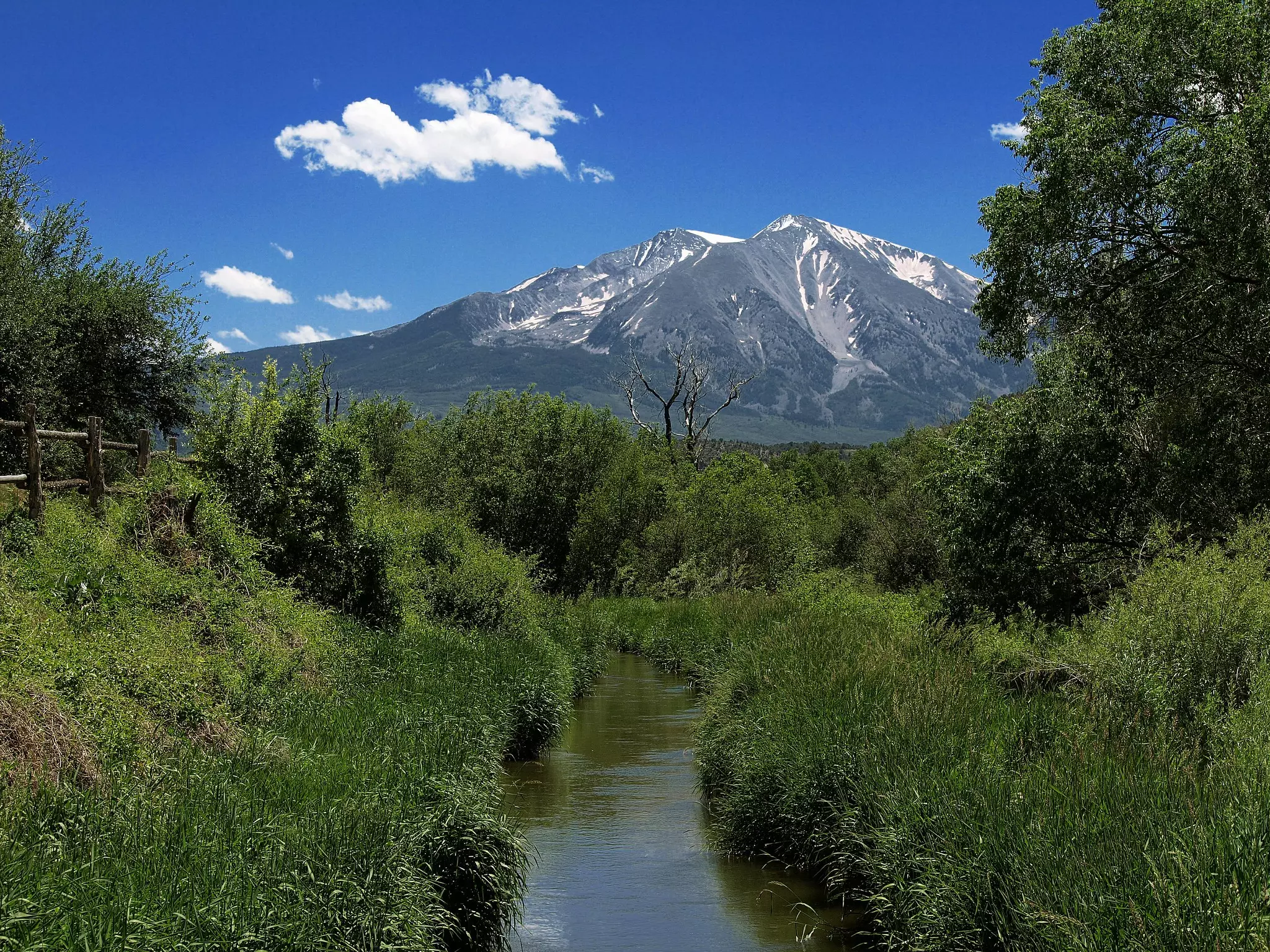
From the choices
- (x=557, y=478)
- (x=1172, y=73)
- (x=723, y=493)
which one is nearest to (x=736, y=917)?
(x=1172, y=73)

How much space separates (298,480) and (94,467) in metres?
3.52

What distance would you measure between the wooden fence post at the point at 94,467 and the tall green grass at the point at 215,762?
73cm

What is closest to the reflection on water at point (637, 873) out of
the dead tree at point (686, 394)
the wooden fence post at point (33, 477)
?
the wooden fence post at point (33, 477)

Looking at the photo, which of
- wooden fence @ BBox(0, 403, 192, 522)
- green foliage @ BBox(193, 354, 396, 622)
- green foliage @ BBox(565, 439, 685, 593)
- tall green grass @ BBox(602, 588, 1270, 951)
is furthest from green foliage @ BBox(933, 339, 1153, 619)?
green foliage @ BBox(565, 439, 685, 593)

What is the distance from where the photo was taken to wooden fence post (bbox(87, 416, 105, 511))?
17656 millimetres

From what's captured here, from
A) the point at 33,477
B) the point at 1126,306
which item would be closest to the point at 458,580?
the point at 33,477

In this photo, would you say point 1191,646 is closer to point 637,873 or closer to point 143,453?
point 637,873

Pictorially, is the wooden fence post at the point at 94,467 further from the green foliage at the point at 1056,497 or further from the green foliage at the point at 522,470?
the green foliage at the point at 522,470

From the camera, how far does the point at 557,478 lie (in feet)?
180

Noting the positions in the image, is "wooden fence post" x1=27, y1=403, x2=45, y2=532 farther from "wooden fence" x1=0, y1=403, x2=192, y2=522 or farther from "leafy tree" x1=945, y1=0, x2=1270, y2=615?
"leafy tree" x1=945, y1=0, x2=1270, y2=615

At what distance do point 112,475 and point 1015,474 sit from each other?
2535 cm

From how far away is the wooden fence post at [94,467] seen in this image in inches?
695

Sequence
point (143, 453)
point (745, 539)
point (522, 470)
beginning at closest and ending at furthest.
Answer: point (143, 453) < point (745, 539) < point (522, 470)

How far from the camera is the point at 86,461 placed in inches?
712
